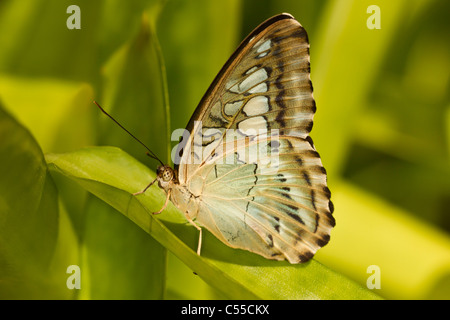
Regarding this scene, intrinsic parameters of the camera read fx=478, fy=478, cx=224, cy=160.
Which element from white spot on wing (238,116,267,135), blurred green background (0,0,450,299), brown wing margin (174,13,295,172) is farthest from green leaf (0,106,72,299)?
white spot on wing (238,116,267,135)

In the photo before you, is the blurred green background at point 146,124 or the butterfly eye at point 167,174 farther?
the butterfly eye at point 167,174

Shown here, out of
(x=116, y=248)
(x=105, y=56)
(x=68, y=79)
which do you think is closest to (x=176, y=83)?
(x=105, y=56)

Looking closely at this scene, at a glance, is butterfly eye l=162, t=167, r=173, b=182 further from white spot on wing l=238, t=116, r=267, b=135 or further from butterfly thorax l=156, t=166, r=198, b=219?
white spot on wing l=238, t=116, r=267, b=135

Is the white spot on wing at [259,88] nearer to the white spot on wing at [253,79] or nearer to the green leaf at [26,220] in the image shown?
the white spot on wing at [253,79]

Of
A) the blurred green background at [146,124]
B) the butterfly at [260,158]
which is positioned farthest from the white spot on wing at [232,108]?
the blurred green background at [146,124]

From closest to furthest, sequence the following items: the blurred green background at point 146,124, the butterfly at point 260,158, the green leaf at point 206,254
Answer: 1. the green leaf at point 206,254
2. the blurred green background at point 146,124
3. the butterfly at point 260,158
